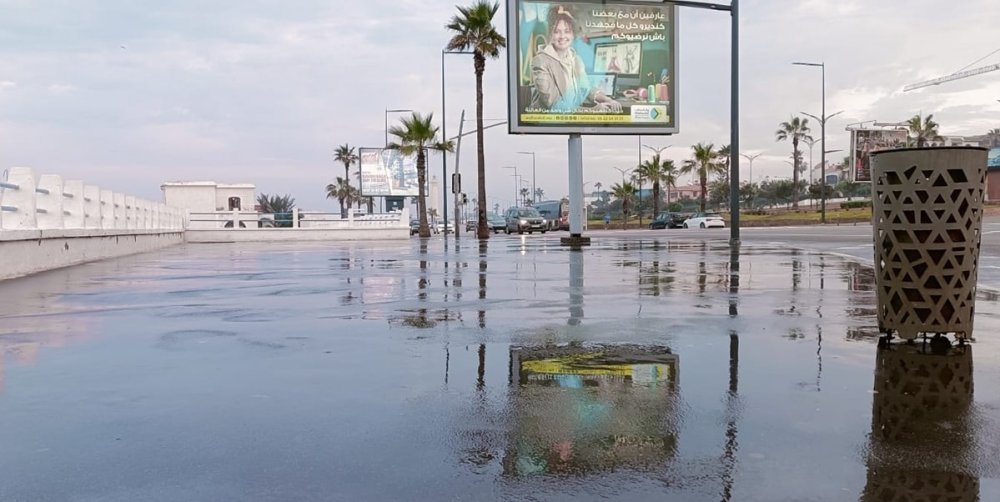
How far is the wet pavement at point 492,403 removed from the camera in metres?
3.36

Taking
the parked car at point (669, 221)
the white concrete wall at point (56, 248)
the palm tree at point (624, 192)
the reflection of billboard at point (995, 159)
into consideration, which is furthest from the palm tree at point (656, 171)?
the white concrete wall at point (56, 248)

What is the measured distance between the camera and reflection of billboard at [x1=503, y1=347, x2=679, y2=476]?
3.64 metres

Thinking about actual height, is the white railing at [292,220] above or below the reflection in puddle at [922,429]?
above

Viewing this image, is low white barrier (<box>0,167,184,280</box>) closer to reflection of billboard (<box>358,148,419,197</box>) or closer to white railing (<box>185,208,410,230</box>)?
white railing (<box>185,208,410,230</box>)

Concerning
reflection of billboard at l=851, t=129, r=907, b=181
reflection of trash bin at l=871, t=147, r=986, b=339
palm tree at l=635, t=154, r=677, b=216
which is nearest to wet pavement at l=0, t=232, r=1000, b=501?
reflection of trash bin at l=871, t=147, r=986, b=339

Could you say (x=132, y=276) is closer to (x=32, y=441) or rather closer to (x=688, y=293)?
(x=688, y=293)

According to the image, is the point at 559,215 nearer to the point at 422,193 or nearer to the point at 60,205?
the point at 422,193

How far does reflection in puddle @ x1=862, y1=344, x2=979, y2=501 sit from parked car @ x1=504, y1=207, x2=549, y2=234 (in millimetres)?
48180

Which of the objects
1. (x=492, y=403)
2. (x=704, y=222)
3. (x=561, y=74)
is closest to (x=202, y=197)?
(x=704, y=222)

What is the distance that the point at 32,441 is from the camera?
391 centimetres

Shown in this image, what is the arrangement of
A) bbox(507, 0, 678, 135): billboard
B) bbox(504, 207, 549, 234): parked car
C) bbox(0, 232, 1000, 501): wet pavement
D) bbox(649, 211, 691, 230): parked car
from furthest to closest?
bbox(649, 211, 691, 230): parked car → bbox(504, 207, 549, 234): parked car → bbox(507, 0, 678, 135): billboard → bbox(0, 232, 1000, 501): wet pavement

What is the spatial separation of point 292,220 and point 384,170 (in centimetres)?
2987

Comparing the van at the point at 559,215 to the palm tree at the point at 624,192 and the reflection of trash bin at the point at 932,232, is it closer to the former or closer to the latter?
the palm tree at the point at 624,192

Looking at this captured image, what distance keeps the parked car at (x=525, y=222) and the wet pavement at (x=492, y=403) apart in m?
44.8
